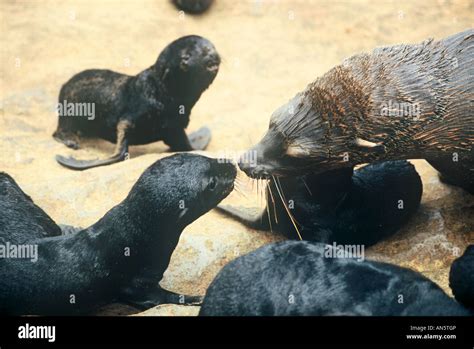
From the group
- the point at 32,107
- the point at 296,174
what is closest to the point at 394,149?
the point at 296,174

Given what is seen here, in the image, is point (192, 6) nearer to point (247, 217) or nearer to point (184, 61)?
point (184, 61)

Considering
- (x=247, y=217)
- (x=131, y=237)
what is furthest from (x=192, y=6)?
(x=131, y=237)

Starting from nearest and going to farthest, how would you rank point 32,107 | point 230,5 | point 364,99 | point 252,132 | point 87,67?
point 364,99 → point 252,132 → point 32,107 → point 87,67 → point 230,5

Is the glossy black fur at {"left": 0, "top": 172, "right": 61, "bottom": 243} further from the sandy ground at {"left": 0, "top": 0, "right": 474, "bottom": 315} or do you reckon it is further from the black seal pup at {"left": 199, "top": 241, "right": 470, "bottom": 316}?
the black seal pup at {"left": 199, "top": 241, "right": 470, "bottom": 316}

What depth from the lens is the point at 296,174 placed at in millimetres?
6367

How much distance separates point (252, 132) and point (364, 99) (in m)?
2.93

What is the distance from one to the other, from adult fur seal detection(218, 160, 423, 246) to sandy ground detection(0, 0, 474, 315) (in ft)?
0.48

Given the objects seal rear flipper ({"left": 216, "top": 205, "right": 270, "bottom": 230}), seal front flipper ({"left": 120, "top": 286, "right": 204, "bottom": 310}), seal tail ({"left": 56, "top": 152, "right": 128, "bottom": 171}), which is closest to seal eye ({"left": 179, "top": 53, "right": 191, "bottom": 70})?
seal tail ({"left": 56, "top": 152, "right": 128, "bottom": 171})

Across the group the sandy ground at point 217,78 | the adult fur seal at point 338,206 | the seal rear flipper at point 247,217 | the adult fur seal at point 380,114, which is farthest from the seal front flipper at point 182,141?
the adult fur seal at point 380,114

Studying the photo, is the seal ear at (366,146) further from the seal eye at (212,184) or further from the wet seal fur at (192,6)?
the wet seal fur at (192,6)

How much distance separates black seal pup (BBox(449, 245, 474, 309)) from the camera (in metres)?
5.02

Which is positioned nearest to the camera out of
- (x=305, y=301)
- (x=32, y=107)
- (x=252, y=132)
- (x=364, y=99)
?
(x=305, y=301)

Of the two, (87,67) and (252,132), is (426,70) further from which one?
(87,67)

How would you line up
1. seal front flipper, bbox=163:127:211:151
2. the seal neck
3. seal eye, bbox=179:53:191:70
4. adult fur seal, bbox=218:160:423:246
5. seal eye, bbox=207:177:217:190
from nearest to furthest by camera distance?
the seal neck, seal eye, bbox=207:177:217:190, adult fur seal, bbox=218:160:423:246, seal eye, bbox=179:53:191:70, seal front flipper, bbox=163:127:211:151
